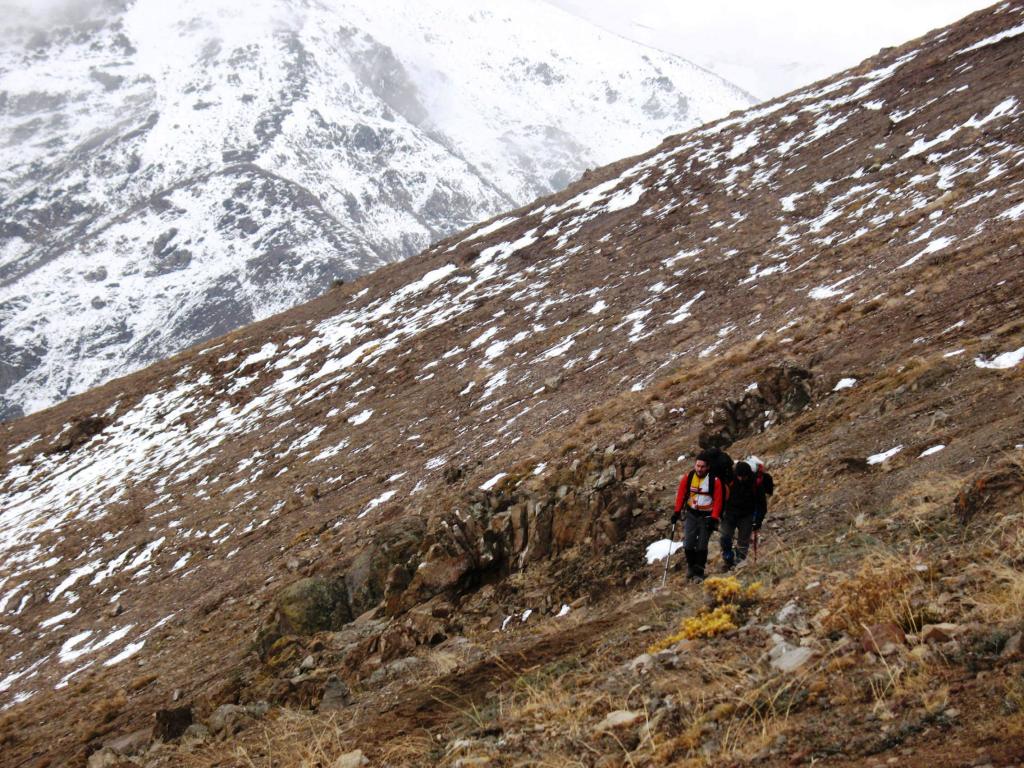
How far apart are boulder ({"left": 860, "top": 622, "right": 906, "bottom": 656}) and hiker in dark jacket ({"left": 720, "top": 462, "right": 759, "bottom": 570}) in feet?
11.7

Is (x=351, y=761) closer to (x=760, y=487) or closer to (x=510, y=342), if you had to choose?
(x=760, y=487)

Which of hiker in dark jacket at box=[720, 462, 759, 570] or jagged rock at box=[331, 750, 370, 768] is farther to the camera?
hiker in dark jacket at box=[720, 462, 759, 570]

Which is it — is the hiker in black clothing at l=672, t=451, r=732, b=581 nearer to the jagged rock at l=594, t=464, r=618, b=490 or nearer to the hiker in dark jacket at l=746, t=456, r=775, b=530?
the hiker in dark jacket at l=746, t=456, r=775, b=530

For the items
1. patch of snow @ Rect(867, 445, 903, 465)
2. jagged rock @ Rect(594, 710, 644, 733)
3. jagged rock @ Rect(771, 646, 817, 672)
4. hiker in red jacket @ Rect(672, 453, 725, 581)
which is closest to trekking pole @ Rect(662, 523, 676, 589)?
hiker in red jacket @ Rect(672, 453, 725, 581)

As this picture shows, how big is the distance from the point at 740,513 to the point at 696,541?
56 centimetres

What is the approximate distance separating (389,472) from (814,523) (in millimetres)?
12731

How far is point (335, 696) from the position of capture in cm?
830

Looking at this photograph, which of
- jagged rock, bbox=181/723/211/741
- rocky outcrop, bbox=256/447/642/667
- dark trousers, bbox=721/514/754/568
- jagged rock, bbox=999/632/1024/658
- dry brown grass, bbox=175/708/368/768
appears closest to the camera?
jagged rock, bbox=999/632/1024/658

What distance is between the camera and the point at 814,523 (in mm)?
8711

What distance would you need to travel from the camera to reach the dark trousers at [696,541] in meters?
8.70

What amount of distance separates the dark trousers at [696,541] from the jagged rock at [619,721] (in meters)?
3.48

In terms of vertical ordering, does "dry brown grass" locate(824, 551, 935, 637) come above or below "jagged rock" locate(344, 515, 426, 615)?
above

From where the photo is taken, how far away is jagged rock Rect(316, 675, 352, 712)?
8.12m

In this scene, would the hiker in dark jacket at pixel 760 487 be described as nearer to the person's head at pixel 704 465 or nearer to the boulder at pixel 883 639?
the person's head at pixel 704 465
